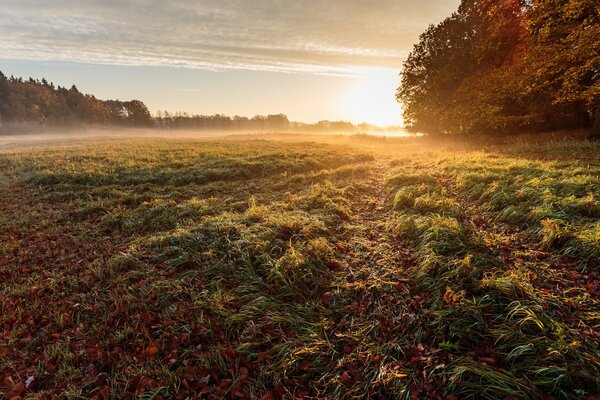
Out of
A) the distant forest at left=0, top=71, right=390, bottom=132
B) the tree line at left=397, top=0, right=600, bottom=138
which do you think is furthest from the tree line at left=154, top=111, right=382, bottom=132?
the tree line at left=397, top=0, right=600, bottom=138

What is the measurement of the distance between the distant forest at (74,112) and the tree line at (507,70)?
99.1 metres

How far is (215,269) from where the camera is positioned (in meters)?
6.09

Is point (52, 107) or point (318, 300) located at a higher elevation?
point (52, 107)

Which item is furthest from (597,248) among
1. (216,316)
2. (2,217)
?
(2,217)

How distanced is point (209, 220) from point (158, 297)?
3538 millimetres

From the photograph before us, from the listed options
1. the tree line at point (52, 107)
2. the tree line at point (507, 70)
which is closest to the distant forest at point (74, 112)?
the tree line at point (52, 107)

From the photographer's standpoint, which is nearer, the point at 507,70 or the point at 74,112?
the point at 507,70

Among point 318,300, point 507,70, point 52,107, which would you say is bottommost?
point 318,300

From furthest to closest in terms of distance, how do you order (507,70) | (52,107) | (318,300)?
(52,107)
(507,70)
(318,300)

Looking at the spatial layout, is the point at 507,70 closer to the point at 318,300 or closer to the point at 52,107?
the point at 318,300

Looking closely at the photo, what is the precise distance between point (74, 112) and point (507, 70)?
4502 inches

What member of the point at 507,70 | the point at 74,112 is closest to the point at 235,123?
the point at 74,112

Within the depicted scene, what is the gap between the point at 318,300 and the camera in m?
5.11

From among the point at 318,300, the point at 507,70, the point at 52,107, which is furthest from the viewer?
the point at 52,107
